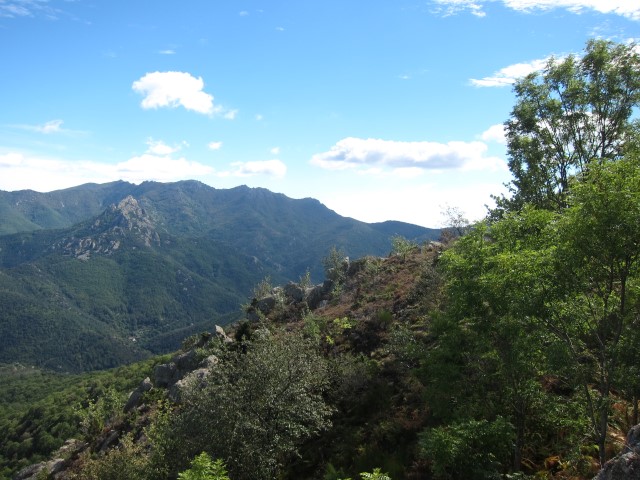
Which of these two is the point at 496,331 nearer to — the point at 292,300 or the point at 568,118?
the point at 568,118

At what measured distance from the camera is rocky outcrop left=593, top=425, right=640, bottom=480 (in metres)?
7.15

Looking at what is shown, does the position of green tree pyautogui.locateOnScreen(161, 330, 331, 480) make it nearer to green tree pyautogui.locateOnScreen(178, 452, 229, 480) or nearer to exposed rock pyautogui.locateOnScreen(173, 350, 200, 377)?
green tree pyautogui.locateOnScreen(178, 452, 229, 480)

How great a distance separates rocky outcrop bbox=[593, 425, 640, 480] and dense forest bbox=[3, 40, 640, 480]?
2888mm

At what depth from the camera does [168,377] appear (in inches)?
1892

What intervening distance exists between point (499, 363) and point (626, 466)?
20.5ft

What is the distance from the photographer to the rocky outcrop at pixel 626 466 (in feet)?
23.5

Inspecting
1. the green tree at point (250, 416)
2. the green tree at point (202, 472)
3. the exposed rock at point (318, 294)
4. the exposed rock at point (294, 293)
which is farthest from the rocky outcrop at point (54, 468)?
the green tree at point (202, 472)

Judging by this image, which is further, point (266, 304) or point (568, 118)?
point (266, 304)

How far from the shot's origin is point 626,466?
7.29m

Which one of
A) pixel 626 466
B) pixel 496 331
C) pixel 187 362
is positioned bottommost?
pixel 187 362

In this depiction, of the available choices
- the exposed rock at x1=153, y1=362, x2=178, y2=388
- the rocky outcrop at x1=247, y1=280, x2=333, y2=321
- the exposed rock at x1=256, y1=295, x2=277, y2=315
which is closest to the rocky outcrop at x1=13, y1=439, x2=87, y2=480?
the exposed rock at x1=153, y1=362, x2=178, y2=388

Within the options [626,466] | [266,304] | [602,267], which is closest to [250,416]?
[626,466]

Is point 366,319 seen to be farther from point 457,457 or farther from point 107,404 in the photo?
point 107,404

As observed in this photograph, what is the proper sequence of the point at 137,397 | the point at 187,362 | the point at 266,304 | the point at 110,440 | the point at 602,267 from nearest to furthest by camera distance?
the point at 602,267
the point at 110,440
the point at 187,362
the point at 137,397
the point at 266,304
